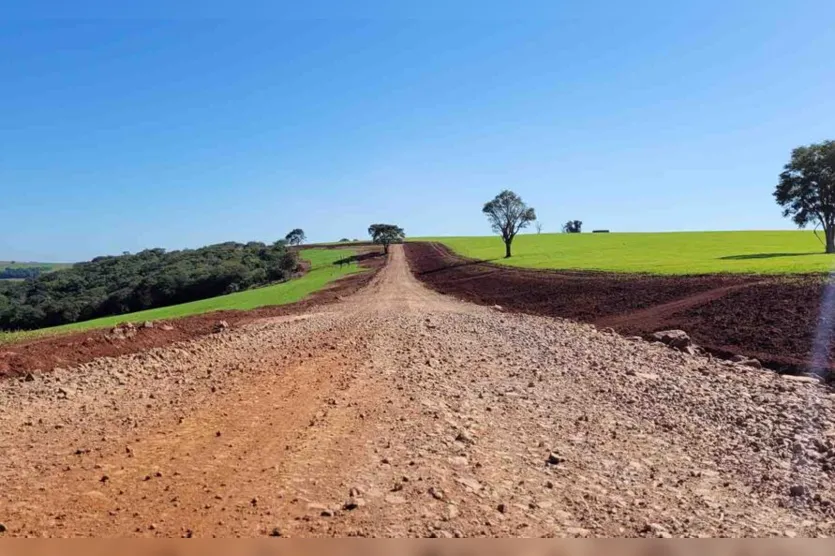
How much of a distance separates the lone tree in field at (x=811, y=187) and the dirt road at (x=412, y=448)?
50.0m

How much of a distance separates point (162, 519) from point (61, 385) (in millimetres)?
6783

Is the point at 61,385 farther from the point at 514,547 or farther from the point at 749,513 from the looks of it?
the point at 749,513

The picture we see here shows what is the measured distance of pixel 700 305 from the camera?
2042 centimetres

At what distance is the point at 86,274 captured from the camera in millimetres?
92000

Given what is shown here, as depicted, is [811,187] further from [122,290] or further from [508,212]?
[122,290]

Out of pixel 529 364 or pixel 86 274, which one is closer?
pixel 529 364

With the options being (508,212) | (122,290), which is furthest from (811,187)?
(122,290)

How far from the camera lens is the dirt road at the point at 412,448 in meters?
4.77

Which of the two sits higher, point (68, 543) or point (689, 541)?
point (68, 543)

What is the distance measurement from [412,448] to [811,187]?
59.9 m

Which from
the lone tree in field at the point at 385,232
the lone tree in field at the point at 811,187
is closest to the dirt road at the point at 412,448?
the lone tree in field at the point at 811,187

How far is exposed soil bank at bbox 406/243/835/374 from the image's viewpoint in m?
14.5

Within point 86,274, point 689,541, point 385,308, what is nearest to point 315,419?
point 689,541

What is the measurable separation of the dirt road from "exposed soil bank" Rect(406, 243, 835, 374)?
2.74 meters
